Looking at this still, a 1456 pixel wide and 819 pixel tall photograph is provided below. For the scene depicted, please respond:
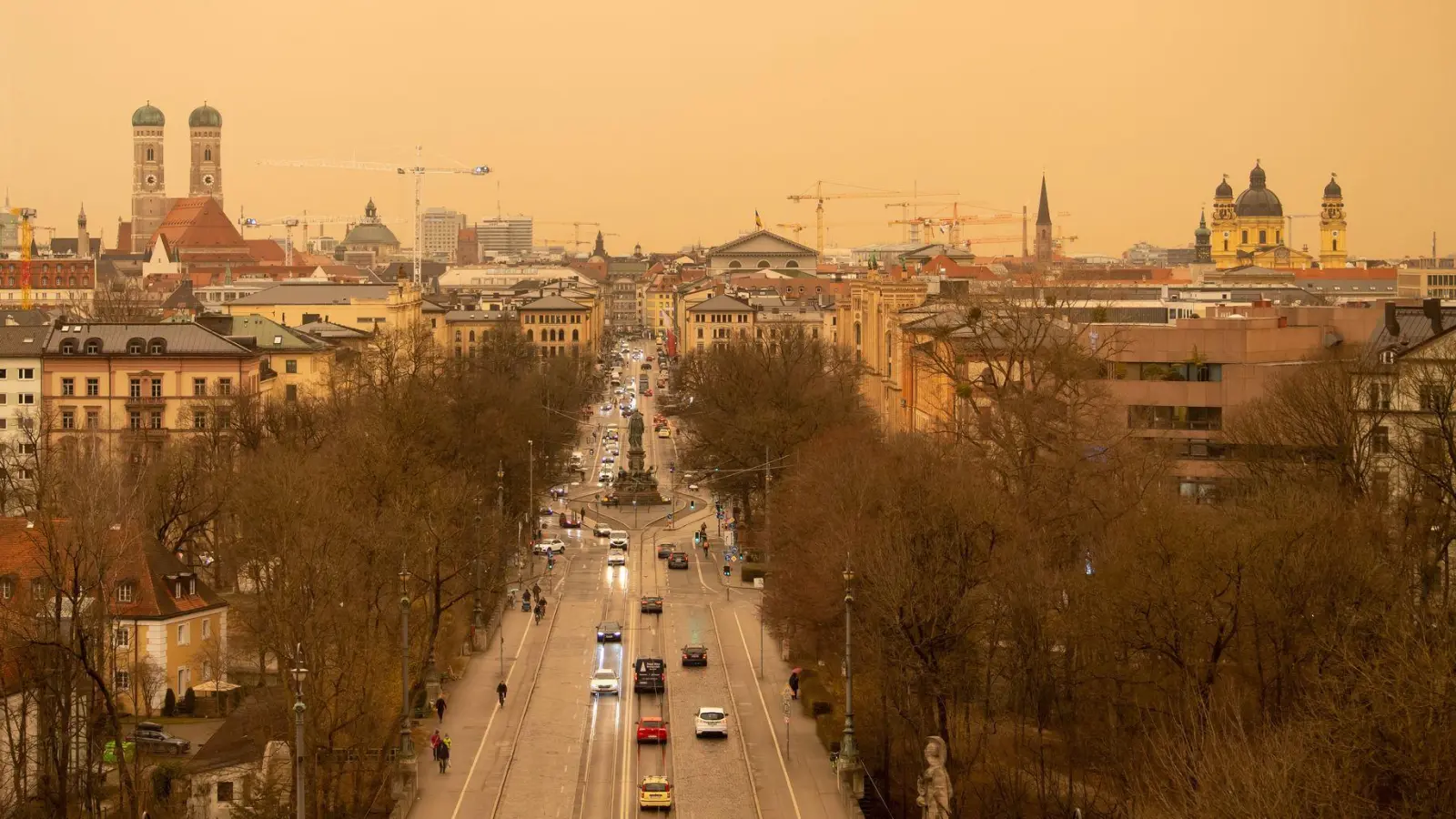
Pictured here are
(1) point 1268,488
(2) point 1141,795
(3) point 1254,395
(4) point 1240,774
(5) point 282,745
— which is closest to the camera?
(4) point 1240,774

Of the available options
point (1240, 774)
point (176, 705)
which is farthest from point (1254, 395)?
point (1240, 774)

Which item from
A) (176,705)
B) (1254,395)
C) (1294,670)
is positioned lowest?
(176,705)

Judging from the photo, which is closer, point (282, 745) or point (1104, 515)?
point (282, 745)

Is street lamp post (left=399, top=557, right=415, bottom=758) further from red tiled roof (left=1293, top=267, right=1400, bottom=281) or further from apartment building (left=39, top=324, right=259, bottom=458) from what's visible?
red tiled roof (left=1293, top=267, right=1400, bottom=281)

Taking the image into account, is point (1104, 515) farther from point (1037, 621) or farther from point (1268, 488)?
point (1037, 621)

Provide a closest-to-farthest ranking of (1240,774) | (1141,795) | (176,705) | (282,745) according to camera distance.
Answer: (1240,774) → (1141,795) → (282,745) → (176,705)

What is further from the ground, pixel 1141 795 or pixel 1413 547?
pixel 1413 547

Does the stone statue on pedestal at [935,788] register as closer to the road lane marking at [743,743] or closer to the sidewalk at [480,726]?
the road lane marking at [743,743]
